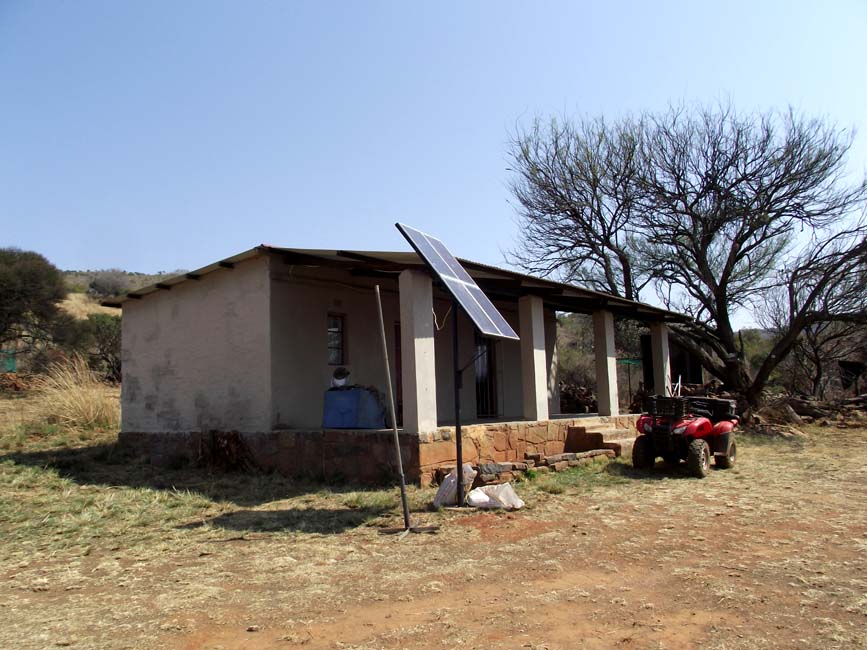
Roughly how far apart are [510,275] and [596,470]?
3.19 m

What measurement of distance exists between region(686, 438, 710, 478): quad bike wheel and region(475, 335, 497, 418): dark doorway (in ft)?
17.4

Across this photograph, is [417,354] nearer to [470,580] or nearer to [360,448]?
[360,448]

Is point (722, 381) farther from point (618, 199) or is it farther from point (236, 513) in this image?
point (236, 513)

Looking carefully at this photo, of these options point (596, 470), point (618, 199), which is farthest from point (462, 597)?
point (618, 199)

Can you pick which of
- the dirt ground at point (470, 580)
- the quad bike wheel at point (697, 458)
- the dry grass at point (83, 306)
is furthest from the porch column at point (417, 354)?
the dry grass at point (83, 306)

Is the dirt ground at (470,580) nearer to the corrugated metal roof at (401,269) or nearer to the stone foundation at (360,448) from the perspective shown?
the stone foundation at (360,448)

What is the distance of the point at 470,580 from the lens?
191 inches

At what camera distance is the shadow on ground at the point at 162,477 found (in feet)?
27.6

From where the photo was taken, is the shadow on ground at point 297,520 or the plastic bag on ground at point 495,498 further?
the plastic bag on ground at point 495,498

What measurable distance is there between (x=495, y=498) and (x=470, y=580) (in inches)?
101

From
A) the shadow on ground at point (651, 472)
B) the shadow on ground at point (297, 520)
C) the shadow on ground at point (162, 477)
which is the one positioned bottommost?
the shadow on ground at point (297, 520)

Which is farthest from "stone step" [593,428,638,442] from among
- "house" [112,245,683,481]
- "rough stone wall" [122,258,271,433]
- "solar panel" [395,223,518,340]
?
"rough stone wall" [122,258,271,433]

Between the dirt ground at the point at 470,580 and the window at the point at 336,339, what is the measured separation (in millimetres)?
3628

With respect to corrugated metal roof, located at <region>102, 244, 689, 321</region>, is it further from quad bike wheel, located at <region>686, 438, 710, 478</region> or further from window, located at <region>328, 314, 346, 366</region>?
quad bike wheel, located at <region>686, 438, 710, 478</region>
